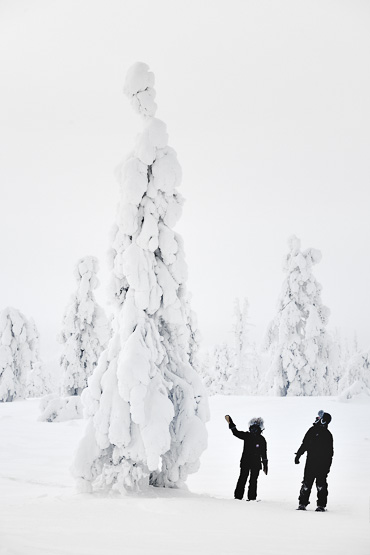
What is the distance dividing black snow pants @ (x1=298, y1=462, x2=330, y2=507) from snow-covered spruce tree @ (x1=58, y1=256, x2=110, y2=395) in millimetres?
22199

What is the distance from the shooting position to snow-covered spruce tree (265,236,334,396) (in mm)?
30359

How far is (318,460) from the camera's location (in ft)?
27.7

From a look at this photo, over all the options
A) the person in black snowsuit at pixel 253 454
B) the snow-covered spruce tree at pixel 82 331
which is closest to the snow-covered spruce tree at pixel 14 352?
the snow-covered spruce tree at pixel 82 331

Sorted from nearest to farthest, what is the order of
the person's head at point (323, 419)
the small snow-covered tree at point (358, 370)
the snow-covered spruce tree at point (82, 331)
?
the person's head at point (323, 419) → the snow-covered spruce tree at point (82, 331) → the small snow-covered tree at point (358, 370)

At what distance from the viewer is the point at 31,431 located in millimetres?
19578

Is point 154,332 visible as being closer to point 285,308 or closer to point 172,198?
point 172,198

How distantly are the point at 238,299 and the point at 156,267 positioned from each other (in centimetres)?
4157

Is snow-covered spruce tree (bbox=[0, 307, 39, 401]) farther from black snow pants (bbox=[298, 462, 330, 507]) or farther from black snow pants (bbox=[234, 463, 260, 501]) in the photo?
black snow pants (bbox=[298, 462, 330, 507])

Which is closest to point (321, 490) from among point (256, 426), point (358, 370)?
point (256, 426)

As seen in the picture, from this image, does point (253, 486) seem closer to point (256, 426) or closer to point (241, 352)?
point (256, 426)

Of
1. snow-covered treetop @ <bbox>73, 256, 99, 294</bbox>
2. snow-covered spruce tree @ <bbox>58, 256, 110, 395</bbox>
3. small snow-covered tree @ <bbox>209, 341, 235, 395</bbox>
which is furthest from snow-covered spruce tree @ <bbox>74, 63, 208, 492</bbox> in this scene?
small snow-covered tree @ <bbox>209, 341, 235, 395</bbox>

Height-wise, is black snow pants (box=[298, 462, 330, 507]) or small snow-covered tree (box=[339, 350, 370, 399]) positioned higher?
small snow-covered tree (box=[339, 350, 370, 399])

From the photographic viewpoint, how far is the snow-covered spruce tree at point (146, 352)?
9.76m

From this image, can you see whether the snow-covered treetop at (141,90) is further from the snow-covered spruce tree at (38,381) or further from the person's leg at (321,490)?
the snow-covered spruce tree at (38,381)
